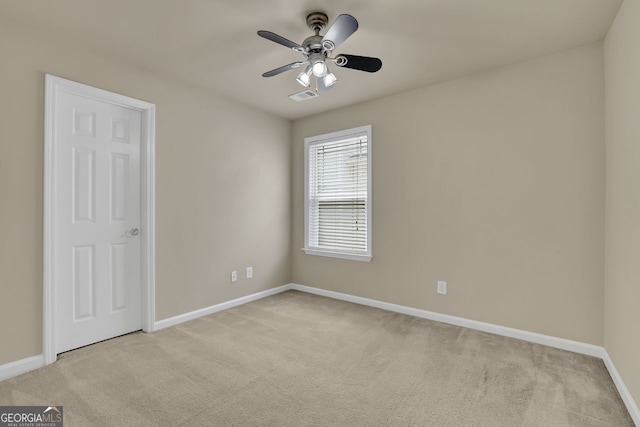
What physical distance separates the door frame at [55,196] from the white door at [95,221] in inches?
1.8

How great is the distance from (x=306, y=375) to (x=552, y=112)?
2.98m

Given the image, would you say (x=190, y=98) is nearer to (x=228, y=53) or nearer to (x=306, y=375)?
(x=228, y=53)

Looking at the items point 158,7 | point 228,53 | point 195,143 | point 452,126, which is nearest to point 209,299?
point 195,143

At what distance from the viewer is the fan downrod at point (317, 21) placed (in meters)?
2.16

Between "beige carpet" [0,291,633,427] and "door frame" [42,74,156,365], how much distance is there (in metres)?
0.30

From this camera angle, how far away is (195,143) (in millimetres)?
3455

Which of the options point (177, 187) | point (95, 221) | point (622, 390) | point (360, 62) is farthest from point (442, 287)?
point (95, 221)

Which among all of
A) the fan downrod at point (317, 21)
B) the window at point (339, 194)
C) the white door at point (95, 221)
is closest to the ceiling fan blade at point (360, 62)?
the fan downrod at point (317, 21)

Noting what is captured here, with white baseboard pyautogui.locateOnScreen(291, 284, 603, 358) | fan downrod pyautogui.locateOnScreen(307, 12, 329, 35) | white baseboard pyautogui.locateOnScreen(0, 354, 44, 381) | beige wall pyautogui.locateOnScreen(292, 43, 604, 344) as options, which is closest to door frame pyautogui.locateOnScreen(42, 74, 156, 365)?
A: white baseboard pyautogui.locateOnScreen(0, 354, 44, 381)

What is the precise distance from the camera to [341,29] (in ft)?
6.22

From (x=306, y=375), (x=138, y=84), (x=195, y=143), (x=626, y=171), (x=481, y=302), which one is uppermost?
(x=138, y=84)

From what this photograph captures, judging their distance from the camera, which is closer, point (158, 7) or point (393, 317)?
point (158, 7)

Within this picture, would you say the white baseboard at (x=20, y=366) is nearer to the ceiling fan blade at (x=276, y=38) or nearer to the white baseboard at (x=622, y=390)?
the ceiling fan blade at (x=276, y=38)

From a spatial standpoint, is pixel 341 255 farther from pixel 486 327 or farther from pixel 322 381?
pixel 322 381
